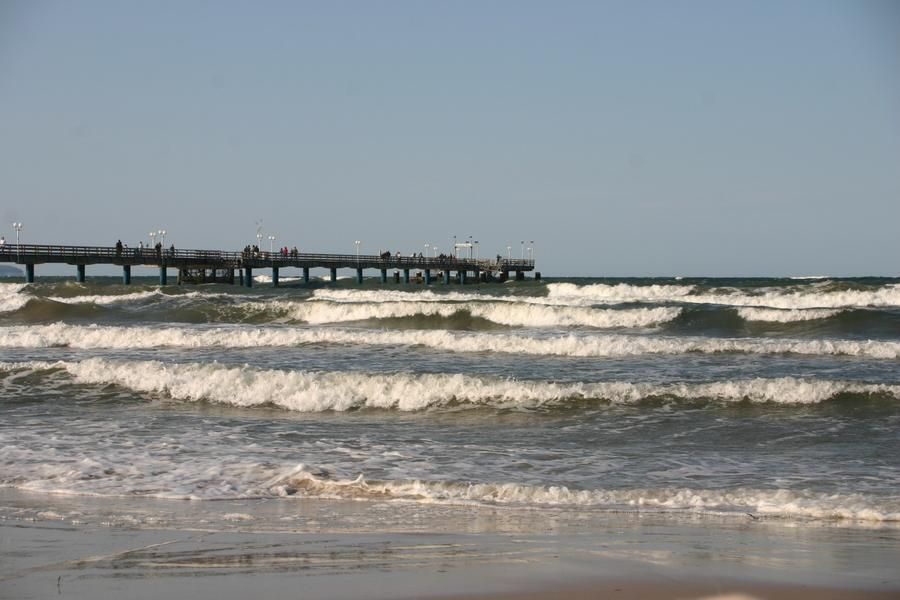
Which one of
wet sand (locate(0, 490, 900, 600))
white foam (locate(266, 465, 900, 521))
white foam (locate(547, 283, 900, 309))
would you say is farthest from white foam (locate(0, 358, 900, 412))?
white foam (locate(547, 283, 900, 309))

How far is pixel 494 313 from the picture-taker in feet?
112

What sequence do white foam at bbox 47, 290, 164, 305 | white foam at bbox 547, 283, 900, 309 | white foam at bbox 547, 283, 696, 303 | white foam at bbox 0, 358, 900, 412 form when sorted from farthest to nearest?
white foam at bbox 547, 283, 696, 303 < white foam at bbox 547, 283, 900, 309 < white foam at bbox 47, 290, 164, 305 < white foam at bbox 0, 358, 900, 412

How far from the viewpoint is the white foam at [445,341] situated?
72.9ft

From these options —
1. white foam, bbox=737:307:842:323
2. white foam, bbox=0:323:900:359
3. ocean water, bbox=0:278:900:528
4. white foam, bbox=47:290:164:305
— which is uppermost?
white foam, bbox=47:290:164:305

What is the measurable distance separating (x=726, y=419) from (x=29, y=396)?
11816 mm

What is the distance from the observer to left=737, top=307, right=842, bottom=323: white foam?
30323mm

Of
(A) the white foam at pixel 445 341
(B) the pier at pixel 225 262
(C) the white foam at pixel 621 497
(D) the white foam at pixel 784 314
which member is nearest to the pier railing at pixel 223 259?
(B) the pier at pixel 225 262

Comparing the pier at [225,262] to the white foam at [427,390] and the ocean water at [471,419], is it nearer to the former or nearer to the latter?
the ocean water at [471,419]

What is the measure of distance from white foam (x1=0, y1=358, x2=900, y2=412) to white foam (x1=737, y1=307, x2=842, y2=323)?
15384 millimetres

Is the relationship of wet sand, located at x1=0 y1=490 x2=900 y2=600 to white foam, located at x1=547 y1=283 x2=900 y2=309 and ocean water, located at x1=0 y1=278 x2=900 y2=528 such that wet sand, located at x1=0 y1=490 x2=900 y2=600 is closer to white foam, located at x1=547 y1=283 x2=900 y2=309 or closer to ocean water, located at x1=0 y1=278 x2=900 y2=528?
ocean water, located at x1=0 y1=278 x2=900 y2=528

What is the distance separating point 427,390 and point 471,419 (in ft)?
6.21

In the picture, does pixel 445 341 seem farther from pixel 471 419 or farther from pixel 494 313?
pixel 494 313

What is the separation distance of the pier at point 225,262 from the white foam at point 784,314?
35016 millimetres

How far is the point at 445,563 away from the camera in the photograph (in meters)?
6.07
